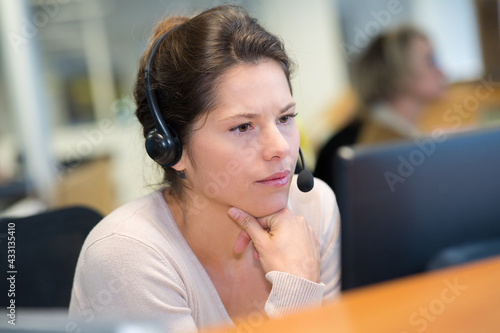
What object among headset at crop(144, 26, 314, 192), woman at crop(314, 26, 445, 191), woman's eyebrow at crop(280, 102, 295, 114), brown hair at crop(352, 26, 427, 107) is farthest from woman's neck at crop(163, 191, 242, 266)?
brown hair at crop(352, 26, 427, 107)

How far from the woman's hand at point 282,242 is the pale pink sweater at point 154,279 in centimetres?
3

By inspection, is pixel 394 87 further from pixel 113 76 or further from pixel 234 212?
pixel 113 76

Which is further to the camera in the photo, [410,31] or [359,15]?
[359,15]

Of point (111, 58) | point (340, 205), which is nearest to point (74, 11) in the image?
point (111, 58)

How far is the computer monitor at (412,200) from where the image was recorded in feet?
2.70

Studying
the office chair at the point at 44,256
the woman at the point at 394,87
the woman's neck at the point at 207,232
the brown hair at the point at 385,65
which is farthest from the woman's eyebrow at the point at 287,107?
the brown hair at the point at 385,65

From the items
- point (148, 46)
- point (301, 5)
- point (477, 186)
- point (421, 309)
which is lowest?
point (421, 309)

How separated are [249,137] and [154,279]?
0.96ft

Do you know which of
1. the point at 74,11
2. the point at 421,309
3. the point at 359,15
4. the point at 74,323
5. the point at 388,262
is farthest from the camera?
the point at 359,15

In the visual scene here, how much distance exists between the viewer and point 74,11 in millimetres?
4172

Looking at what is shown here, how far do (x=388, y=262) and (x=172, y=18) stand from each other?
0.55 m

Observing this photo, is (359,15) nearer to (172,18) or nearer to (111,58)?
(111,58)

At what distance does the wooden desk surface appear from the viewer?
663 mm

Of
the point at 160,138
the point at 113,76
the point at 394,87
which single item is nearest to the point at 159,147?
the point at 160,138
